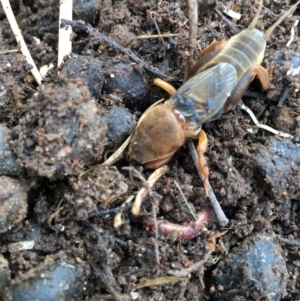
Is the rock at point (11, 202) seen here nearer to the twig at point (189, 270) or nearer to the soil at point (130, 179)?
the soil at point (130, 179)

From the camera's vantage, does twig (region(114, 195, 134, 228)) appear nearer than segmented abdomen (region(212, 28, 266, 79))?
Yes

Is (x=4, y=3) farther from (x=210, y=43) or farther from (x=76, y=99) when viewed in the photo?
(x=210, y=43)

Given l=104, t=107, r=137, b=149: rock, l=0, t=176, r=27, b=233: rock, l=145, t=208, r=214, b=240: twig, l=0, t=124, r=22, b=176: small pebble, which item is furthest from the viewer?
l=104, t=107, r=137, b=149: rock

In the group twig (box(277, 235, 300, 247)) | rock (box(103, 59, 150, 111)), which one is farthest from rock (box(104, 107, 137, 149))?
twig (box(277, 235, 300, 247))

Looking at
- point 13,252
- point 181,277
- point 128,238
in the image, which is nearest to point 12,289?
point 13,252

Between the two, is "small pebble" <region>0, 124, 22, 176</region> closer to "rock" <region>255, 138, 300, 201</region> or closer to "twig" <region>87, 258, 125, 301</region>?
"twig" <region>87, 258, 125, 301</region>
